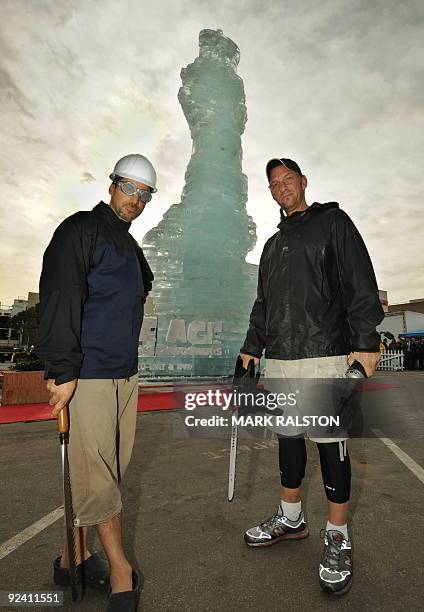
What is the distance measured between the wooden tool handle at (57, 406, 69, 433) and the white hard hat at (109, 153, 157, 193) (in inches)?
53.0

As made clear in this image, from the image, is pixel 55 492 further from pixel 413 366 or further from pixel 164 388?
pixel 413 366

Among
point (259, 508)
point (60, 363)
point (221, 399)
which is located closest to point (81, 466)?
point (60, 363)

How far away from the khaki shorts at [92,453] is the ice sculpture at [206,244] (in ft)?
49.4

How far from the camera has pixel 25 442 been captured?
5512mm

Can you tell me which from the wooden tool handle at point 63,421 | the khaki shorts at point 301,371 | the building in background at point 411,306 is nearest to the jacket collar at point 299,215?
the khaki shorts at point 301,371

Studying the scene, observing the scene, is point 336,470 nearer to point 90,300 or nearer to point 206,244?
point 90,300

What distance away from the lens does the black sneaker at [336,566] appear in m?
1.98

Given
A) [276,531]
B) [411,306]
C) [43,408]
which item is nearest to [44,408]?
[43,408]

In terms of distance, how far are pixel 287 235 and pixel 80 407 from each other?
1.77 m

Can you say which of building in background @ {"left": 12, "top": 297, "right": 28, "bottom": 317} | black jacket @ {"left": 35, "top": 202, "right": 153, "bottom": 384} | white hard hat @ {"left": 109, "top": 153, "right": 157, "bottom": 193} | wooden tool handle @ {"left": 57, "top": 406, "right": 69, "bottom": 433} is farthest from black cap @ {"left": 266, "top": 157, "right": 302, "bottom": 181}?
building in background @ {"left": 12, "top": 297, "right": 28, "bottom": 317}

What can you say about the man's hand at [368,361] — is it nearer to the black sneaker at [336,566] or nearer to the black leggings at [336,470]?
the black leggings at [336,470]

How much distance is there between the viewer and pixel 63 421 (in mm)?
1818

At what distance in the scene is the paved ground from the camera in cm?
196

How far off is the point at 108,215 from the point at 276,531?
2.34 metres
